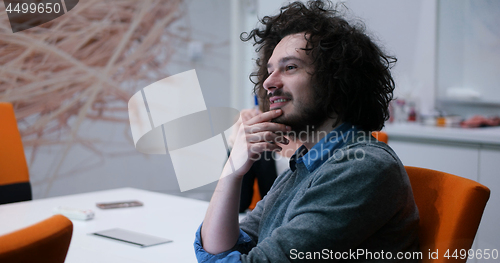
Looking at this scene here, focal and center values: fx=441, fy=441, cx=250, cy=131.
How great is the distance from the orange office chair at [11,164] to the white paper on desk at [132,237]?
3.18ft

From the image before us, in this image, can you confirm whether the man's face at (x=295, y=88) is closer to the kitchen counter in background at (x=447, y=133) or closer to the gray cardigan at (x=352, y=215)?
the gray cardigan at (x=352, y=215)

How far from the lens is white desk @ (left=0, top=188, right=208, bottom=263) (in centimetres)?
119

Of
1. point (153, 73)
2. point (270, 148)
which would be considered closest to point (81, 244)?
point (270, 148)

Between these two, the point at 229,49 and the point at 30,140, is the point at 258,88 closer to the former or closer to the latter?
the point at 30,140

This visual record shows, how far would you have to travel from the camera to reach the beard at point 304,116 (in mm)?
1158

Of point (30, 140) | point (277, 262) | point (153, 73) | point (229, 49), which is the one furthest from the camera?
point (229, 49)

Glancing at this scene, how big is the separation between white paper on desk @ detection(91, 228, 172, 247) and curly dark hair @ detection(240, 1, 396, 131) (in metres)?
0.62

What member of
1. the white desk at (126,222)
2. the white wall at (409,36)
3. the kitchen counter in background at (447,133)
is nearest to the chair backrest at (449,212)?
the white desk at (126,222)

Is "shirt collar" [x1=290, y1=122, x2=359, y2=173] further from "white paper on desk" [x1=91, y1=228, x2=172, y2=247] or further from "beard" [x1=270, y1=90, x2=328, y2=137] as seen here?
"white paper on desk" [x1=91, y1=228, x2=172, y2=247]

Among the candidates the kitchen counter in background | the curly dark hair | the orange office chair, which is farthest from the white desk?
the kitchen counter in background

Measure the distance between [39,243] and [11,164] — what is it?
1743mm

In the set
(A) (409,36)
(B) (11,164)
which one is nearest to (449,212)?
(B) (11,164)

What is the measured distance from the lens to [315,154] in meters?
Answer: 1.08

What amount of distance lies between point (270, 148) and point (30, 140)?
2.84 m
